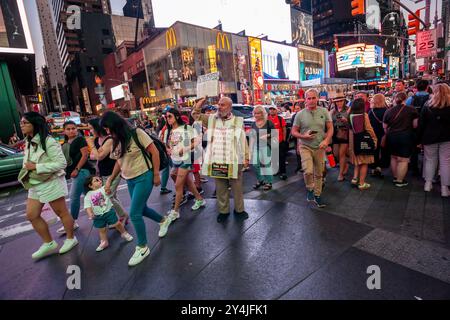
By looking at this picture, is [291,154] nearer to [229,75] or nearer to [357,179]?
[357,179]

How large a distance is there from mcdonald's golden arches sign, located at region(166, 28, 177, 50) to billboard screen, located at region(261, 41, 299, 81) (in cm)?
1632

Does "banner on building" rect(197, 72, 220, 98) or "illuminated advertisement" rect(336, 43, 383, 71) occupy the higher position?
"illuminated advertisement" rect(336, 43, 383, 71)

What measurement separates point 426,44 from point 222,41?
31864 mm

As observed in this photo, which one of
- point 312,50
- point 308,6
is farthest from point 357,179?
point 308,6

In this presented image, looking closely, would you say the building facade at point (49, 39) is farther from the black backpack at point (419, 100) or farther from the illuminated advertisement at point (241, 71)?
the black backpack at point (419, 100)

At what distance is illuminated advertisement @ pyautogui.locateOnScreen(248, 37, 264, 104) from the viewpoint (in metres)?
41.0

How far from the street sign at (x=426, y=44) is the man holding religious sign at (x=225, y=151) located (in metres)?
12.4

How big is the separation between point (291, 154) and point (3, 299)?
28.4 ft

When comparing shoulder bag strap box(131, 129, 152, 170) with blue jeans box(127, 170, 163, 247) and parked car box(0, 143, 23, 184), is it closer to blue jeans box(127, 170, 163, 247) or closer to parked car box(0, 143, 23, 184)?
blue jeans box(127, 170, 163, 247)

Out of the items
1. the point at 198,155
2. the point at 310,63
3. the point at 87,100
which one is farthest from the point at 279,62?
the point at 87,100

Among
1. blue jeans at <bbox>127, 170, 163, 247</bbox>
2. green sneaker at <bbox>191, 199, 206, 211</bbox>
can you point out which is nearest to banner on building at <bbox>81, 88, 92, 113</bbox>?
green sneaker at <bbox>191, 199, 206, 211</bbox>

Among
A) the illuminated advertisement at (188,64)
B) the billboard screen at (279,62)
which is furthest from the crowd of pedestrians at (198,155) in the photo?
the billboard screen at (279,62)

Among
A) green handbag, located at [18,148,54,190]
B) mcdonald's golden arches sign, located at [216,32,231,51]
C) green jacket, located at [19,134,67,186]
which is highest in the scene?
mcdonald's golden arches sign, located at [216,32,231,51]

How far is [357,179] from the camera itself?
5.57 m
